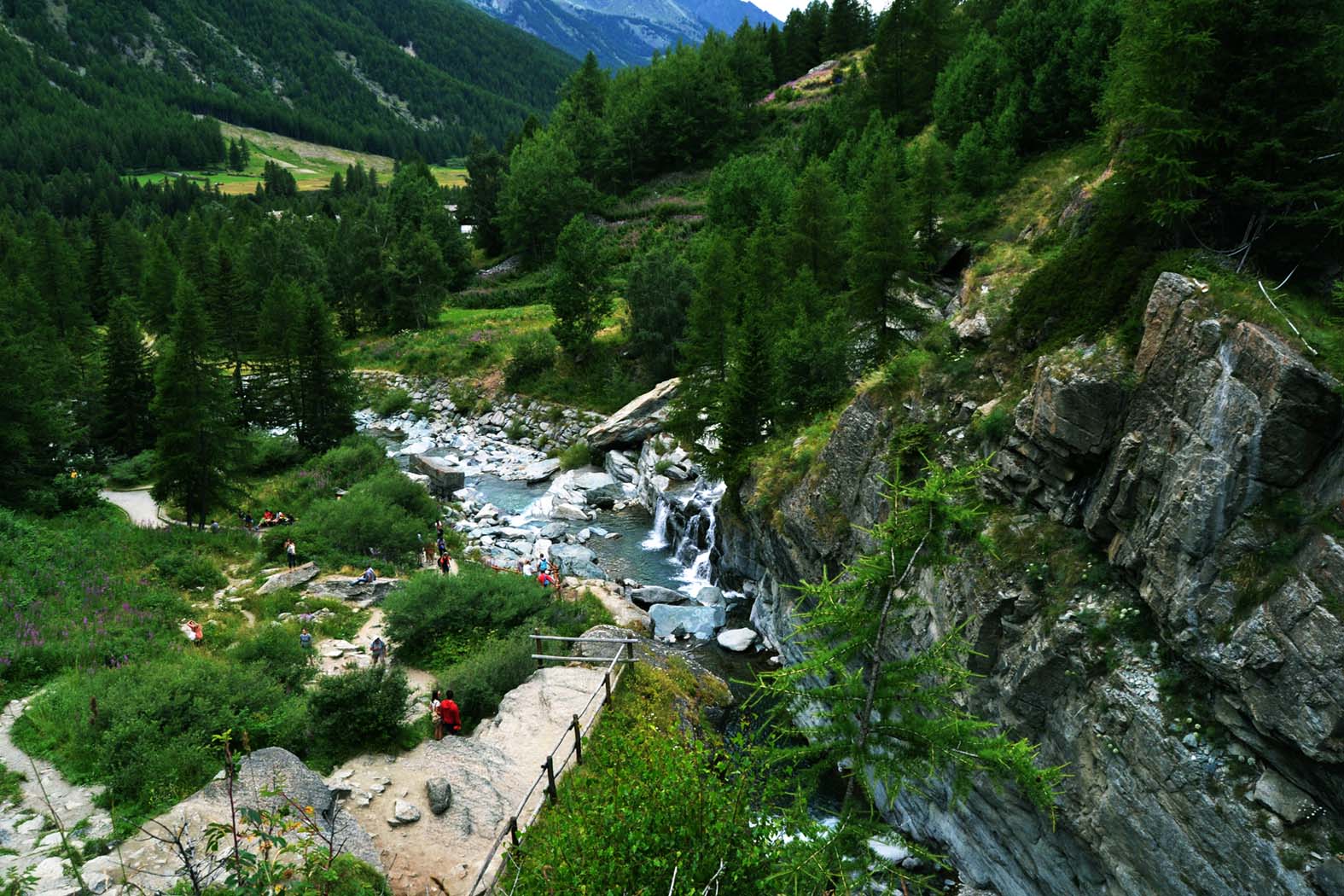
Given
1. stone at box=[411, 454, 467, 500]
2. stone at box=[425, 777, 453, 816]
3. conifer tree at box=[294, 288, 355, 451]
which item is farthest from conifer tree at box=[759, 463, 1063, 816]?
conifer tree at box=[294, 288, 355, 451]

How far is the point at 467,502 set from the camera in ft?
130

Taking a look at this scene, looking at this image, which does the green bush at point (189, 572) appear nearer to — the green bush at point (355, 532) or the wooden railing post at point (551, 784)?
the green bush at point (355, 532)

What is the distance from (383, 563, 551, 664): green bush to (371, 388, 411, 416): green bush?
37501 millimetres

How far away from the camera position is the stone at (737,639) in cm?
2455

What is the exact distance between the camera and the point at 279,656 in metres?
18.7

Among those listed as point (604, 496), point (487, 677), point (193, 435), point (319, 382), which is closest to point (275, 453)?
point (319, 382)

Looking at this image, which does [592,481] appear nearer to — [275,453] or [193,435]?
[275,453]

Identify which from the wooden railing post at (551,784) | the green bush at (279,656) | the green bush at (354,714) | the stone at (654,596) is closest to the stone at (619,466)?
the stone at (654,596)

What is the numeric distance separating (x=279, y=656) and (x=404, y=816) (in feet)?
25.9

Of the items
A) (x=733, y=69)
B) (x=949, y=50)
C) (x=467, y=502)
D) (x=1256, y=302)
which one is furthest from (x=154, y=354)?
(x=733, y=69)

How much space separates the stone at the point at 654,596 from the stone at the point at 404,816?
49.2 ft

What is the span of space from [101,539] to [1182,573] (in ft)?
103

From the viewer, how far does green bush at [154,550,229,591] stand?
2448cm

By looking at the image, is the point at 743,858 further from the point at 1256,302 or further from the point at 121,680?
the point at 121,680
